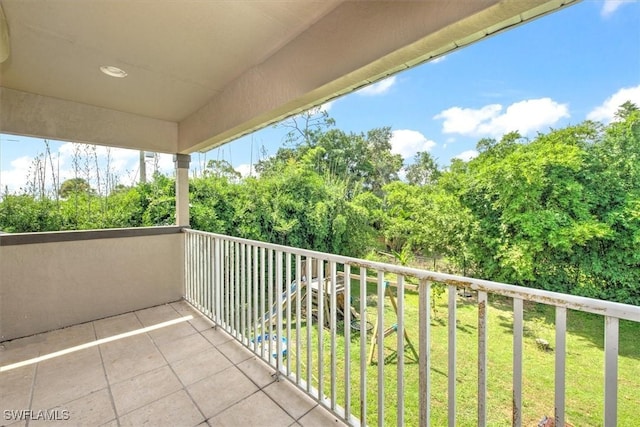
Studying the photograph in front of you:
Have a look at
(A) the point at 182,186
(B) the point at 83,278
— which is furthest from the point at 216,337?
(A) the point at 182,186

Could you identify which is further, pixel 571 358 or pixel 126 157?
pixel 571 358

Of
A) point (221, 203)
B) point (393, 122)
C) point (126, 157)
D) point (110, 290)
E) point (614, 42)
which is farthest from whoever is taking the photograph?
point (393, 122)

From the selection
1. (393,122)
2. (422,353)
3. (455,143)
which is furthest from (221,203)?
(393,122)

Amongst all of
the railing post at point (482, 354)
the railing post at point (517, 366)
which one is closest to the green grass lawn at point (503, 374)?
the railing post at point (482, 354)

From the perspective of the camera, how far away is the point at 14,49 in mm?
1981

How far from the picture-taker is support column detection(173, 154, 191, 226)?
3770 mm

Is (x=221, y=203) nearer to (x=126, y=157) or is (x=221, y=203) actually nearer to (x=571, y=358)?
(x=126, y=157)

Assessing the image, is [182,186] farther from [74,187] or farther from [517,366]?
[517,366]

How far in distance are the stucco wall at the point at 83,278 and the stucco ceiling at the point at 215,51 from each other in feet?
4.17

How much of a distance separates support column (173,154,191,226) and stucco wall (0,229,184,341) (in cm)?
24

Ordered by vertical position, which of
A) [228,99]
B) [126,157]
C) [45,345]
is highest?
[228,99]

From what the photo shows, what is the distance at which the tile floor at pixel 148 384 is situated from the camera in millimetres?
1681

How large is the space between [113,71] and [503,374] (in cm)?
561

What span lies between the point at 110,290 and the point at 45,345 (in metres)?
0.76
